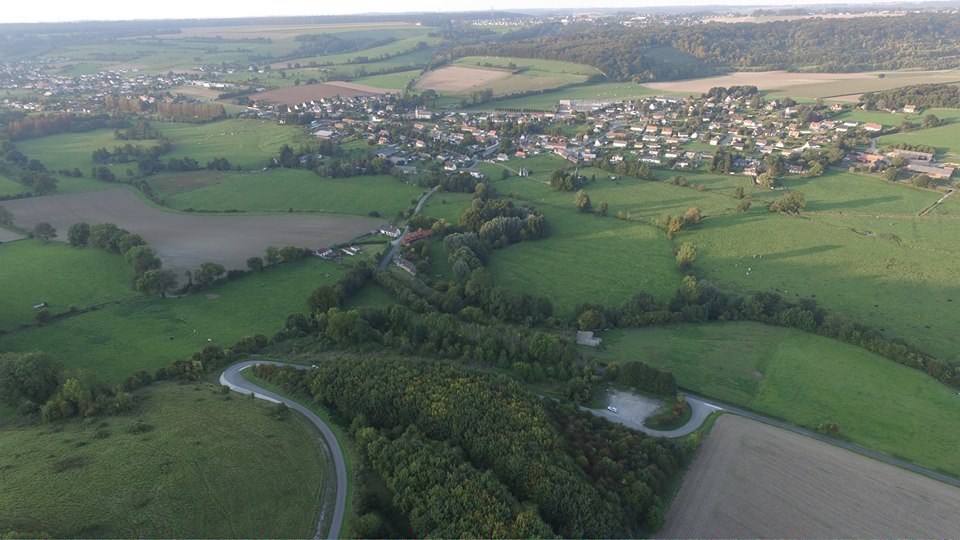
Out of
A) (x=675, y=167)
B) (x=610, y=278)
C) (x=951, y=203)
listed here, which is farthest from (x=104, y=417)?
(x=951, y=203)

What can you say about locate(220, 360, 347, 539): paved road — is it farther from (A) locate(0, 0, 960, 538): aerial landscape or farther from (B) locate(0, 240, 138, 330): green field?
(B) locate(0, 240, 138, 330): green field

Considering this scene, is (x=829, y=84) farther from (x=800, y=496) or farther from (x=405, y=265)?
(x=800, y=496)

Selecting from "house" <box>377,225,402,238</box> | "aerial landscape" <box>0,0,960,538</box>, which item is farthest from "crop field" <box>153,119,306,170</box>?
"house" <box>377,225,402,238</box>

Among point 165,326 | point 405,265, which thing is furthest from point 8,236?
point 405,265

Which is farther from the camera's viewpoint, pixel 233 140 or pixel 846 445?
pixel 233 140

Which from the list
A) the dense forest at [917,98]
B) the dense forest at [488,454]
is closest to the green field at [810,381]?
the dense forest at [488,454]

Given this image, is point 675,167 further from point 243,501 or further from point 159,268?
point 243,501

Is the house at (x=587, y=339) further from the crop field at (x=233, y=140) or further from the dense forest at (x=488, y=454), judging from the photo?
the crop field at (x=233, y=140)
